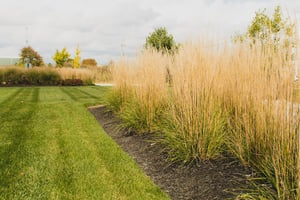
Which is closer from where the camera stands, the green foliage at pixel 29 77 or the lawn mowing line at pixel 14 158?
the lawn mowing line at pixel 14 158

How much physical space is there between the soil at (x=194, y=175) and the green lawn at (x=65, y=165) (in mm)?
165

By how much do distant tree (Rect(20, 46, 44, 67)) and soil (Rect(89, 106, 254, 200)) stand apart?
30564 millimetres

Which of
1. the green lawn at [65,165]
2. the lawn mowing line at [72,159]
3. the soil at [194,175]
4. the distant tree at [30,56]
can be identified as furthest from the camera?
the distant tree at [30,56]

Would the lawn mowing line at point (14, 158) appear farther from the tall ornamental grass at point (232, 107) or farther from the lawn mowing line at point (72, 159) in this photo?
the tall ornamental grass at point (232, 107)

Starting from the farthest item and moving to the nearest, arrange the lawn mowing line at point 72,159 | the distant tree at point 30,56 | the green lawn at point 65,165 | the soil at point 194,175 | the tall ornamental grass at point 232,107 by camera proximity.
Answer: the distant tree at point 30,56 → the lawn mowing line at point 72,159 → the green lawn at point 65,165 → the soil at point 194,175 → the tall ornamental grass at point 232,107

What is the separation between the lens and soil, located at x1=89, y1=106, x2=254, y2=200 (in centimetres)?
256

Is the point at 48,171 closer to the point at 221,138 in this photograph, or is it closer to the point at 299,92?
the point at 221,138

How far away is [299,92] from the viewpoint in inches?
75.1

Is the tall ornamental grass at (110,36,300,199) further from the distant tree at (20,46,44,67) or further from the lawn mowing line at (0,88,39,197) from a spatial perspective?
the distant tree at (20,46,44,67)

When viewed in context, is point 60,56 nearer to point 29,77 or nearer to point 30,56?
point 30,56

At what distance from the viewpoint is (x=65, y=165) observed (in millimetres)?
3338

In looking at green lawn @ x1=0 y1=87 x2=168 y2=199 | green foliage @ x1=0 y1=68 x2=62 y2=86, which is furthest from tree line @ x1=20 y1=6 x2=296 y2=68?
green foliage @ x1=0 y1=68 x2=62 y2=86

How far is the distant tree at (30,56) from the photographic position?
30750 millimetres

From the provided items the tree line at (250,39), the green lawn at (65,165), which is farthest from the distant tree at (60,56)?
the green lawn at (65,165)
